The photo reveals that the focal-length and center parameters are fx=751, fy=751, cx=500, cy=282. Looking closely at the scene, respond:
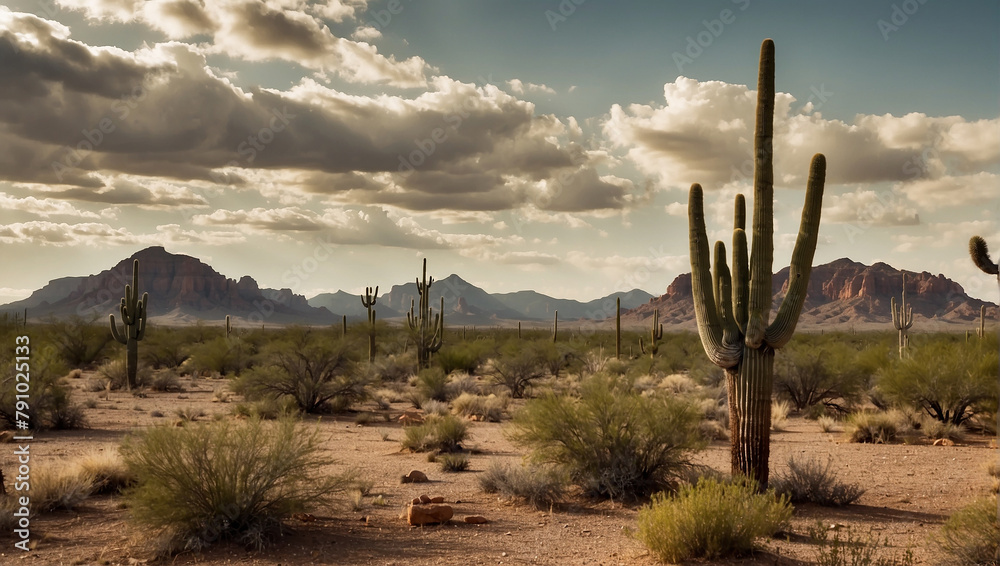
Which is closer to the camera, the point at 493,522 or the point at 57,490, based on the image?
the point at 493,522

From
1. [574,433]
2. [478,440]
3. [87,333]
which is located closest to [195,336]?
[87,333]

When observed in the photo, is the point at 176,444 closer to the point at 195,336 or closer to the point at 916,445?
the point at 916,445

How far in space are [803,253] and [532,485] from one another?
203 inches

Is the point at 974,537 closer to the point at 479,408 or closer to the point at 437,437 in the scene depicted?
the point at 437,437

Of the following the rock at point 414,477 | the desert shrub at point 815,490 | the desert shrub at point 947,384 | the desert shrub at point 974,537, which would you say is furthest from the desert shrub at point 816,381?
the desert shrub at point 974,537

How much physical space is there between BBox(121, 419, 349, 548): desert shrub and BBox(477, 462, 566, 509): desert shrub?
115 inches

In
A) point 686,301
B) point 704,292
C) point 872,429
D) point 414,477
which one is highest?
point 686,301

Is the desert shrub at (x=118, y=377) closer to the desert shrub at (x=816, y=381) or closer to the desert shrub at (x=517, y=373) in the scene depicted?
the desert shrub at (x=517, y=373)

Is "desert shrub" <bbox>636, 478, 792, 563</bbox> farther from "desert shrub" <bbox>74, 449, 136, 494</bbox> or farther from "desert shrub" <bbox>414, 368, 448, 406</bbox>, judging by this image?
"desert shrub" <bbox>414, 368, 448, 406</bbox>

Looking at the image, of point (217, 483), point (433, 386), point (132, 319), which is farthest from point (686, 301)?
point (217, 483)

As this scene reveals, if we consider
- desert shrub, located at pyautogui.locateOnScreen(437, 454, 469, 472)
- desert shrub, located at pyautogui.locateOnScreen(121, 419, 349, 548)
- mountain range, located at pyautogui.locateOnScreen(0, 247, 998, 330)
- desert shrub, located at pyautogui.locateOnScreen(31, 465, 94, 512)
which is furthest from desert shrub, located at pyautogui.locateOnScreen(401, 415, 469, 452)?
mountain range, located at pyautogui.locateOnScreen(0, 247, 998, 330)

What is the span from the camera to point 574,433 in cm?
1166

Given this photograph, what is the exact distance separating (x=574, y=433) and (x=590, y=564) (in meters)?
3.71

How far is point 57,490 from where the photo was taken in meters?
10.2
